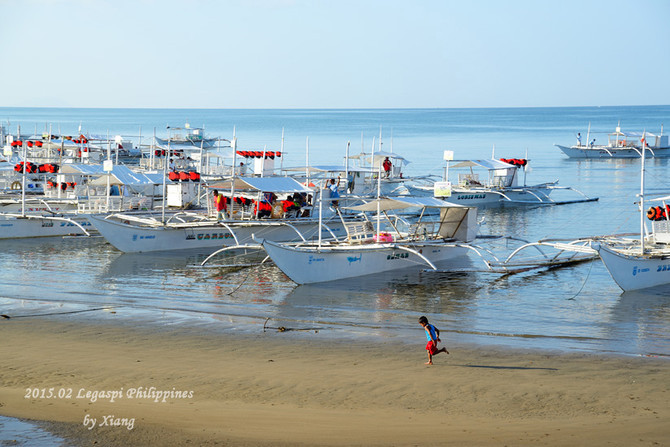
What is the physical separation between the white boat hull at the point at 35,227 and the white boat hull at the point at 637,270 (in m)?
20.4

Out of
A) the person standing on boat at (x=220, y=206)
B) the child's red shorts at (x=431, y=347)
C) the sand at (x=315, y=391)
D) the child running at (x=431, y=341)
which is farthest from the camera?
the person standing on boat at (x=220, y=206)

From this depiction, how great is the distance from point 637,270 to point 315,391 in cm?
1302

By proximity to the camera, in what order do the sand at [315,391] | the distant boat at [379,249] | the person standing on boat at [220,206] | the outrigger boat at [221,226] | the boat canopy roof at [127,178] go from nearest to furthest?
the sand at [315,391], the distant boat at [379,249], the outrigger boat at [221,226], the person standing on boat at [220,206], the boat canopy roof at [127,178]

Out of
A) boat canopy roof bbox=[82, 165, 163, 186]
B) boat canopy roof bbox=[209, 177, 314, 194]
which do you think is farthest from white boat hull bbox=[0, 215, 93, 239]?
boat canopy roof bbox=[209, 177, 314, 194]

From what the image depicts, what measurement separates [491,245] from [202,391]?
21.1 metres

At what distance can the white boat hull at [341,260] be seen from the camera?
73.8 feet

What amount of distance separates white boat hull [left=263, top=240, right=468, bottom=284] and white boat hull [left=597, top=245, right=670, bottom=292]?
5.42 m

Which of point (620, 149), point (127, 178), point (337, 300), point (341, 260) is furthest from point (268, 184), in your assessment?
point (620, 149)

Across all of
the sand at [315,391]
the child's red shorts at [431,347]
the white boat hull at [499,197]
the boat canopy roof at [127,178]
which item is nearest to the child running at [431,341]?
the child's red shorts at [431,347]

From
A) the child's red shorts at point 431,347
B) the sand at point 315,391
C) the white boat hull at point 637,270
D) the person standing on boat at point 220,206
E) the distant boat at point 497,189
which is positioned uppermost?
the distant boat at point 497,189

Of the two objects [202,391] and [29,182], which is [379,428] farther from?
[29,182]

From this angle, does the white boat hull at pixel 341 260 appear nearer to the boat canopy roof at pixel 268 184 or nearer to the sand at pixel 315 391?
the boat canopy roof at pixel 268 184

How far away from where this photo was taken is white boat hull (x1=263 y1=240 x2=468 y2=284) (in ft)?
73.8

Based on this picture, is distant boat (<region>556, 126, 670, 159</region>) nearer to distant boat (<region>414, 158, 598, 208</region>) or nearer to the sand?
distant boat (<region>414, 158, 598, 208</region>)
